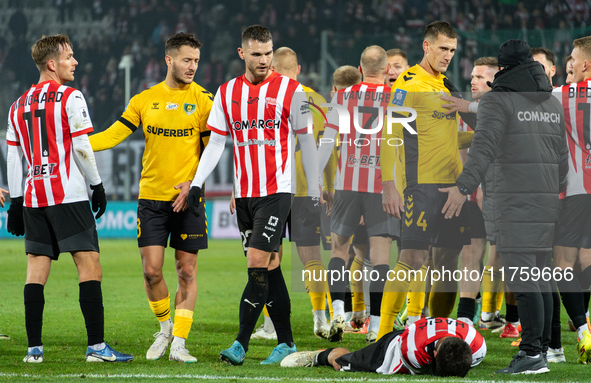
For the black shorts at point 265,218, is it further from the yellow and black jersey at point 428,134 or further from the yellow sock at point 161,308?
the yellow and black jersey at point 428,134

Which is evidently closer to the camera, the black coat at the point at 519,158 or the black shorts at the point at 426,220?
the black coat at the point at 519,158

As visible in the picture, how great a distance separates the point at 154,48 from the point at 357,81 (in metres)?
16.7

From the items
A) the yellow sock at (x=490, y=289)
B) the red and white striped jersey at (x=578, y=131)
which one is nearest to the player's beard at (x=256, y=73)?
the red and white striped jersey at (x=578, y=131)

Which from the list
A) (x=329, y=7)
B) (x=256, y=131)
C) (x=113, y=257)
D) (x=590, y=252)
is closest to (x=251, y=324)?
(x=256, y=131)

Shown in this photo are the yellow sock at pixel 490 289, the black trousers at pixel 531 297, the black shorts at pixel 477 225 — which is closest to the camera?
the black trousers at pixel 531 297

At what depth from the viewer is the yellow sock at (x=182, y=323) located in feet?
15.3

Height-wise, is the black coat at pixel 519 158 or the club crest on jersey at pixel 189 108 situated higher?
the club crest on jersey at pixel 189 108

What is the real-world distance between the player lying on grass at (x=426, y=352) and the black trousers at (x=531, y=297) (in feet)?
1.54

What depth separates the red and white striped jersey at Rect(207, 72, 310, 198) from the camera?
448 cm

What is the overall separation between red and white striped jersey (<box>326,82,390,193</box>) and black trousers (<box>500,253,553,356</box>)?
1.75 m

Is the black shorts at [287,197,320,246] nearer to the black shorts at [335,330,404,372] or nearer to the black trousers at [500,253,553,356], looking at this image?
the black shorts at [335,330,404,372]

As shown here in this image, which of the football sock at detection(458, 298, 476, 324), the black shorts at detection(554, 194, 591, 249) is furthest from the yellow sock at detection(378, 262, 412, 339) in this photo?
the black shorts at detection(554, 194, 591, 249)

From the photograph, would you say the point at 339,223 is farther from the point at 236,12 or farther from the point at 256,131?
the point at 236,12

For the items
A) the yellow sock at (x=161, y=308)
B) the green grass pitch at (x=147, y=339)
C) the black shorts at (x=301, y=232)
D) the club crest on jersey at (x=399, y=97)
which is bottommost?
the green grass pitch at (x=147, y=339)
